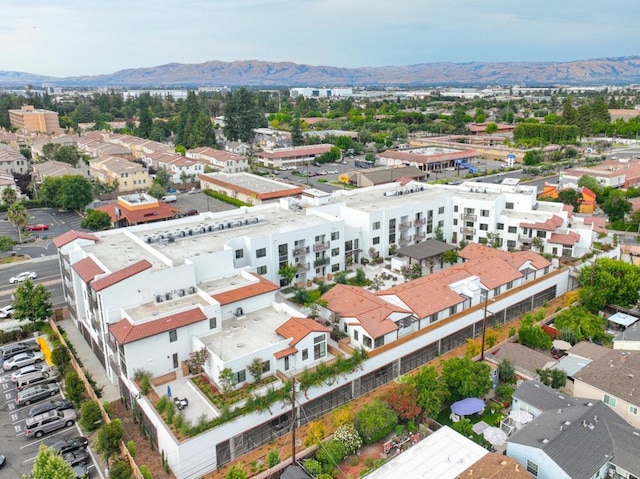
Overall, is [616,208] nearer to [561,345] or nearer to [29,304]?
[561,345]

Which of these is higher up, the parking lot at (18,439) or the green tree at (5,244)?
the green tree at (5,244)

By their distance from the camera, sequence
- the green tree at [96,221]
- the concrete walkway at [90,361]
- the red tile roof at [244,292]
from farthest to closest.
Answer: the green tree at [96,221], the red tile roof at [244,292], the concrete walkway at [90,361]

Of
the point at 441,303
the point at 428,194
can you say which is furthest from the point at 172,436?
the point at 428,194

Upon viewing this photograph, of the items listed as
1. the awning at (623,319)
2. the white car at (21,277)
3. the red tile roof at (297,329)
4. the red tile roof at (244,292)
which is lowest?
the awning at (623,319)

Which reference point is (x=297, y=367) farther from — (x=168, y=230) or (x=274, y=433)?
(x=168, y=230)

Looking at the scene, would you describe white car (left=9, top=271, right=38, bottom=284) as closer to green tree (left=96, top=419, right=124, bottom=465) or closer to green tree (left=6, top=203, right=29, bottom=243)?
green tree (left=6, top=203, right=29, bottom=243)

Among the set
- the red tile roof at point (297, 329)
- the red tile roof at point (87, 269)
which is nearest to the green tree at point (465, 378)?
the red tile roof at point (297, 329)

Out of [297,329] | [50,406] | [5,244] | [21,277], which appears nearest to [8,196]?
[5,244]

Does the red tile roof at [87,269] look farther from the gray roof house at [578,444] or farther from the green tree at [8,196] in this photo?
the green tree at [8,196]

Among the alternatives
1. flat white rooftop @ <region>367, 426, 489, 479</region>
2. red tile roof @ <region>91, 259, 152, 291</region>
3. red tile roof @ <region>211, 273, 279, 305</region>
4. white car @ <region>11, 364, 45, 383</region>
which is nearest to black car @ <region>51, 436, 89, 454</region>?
white car @ <region>11, 364, 45, 383</region>
